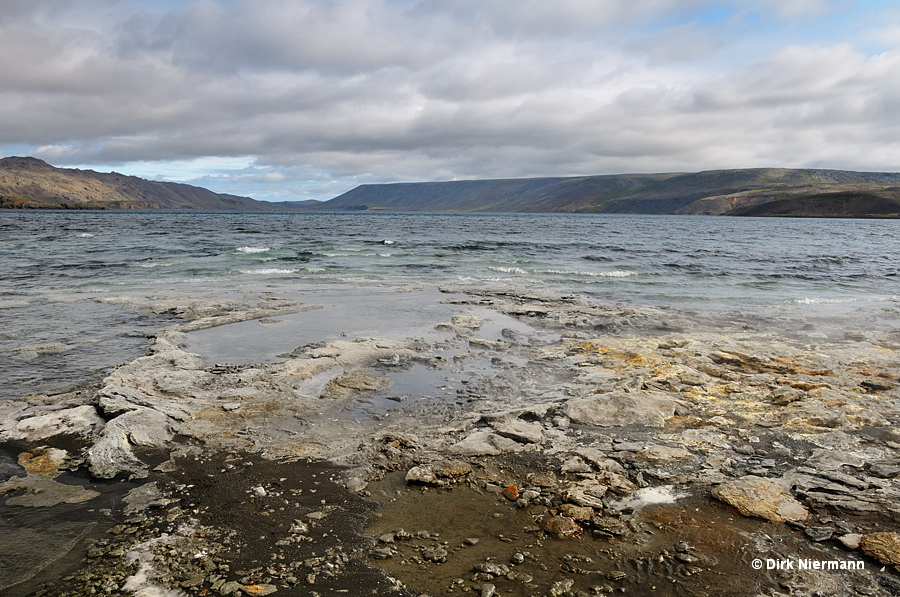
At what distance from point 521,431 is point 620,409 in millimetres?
1725

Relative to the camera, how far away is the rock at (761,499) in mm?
5113

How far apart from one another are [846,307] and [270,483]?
20.1m

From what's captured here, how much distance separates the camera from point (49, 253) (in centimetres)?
3206

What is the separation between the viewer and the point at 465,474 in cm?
590

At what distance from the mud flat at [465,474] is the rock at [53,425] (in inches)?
1.4

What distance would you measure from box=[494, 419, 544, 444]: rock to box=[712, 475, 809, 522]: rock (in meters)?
2.14

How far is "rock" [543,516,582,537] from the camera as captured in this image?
15.9 feet

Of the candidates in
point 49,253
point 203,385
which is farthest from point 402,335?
point 49,253

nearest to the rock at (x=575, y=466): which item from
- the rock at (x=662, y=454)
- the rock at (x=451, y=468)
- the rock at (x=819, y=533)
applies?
the rock at (x=662, y=454)

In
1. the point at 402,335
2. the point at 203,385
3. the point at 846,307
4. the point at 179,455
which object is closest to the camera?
the point at 179,455

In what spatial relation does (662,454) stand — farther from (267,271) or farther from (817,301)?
(267,271)

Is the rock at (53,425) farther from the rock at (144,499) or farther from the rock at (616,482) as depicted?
the rock at (616,482)

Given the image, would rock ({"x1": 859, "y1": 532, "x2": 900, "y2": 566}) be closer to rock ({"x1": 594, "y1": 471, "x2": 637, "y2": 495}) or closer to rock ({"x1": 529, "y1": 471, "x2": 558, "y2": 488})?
rock ({"x1": 594, "y1": 471, "x2": 637, "y2": 495})

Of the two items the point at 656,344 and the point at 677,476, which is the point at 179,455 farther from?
the point at 656,344
